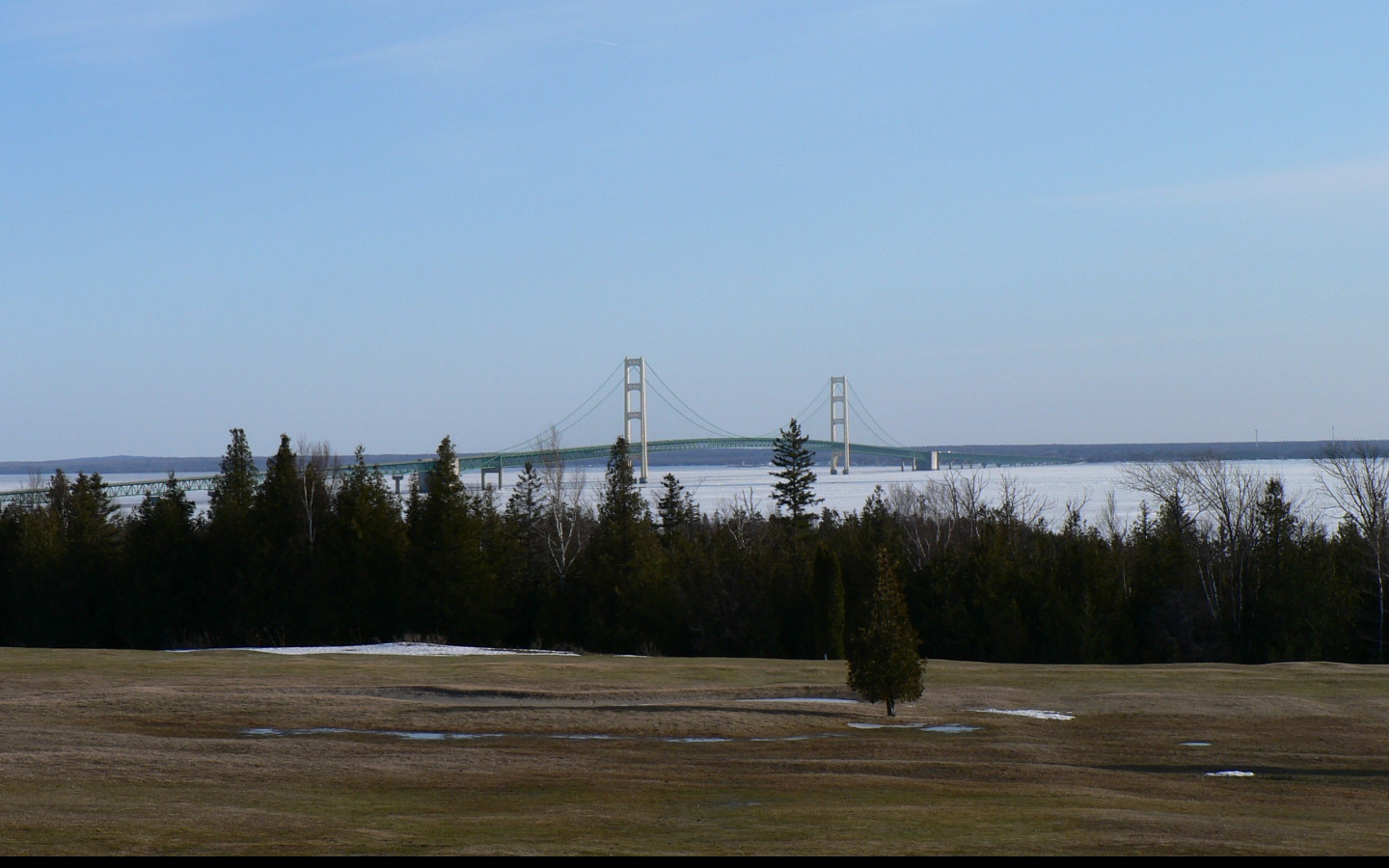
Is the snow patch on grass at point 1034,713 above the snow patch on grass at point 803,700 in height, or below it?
below

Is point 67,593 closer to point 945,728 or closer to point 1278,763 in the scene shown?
point 945,728

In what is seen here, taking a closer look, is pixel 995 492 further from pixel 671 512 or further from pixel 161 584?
pixel 161 584

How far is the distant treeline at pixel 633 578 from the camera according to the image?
4162cm

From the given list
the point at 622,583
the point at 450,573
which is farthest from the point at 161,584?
the point at 622,583

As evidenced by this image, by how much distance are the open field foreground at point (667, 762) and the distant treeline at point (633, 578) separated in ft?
48.5

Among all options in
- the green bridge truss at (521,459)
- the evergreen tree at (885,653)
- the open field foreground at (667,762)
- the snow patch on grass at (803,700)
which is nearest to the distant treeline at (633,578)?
the green bridge truss at (521,459)

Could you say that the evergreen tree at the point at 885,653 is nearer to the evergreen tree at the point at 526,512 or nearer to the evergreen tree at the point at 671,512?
the evergreen tree at the point at 671,512

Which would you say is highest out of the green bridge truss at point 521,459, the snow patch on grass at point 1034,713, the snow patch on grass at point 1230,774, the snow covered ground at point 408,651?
the green bridge truss at point 521,459

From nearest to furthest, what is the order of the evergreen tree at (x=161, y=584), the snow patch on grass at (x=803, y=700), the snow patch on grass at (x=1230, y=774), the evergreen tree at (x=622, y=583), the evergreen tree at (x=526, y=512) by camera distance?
the snow patch on grass at (x=1230, y=774) → the snow patch on grass at (x=803, y=700) → the evergreen tree at (x=622, y=583) → the evergreen tree at (x=161, y=584) → the evergreen tree at (x=526, y=512)

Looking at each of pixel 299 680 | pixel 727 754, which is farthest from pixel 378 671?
pixel 727 754

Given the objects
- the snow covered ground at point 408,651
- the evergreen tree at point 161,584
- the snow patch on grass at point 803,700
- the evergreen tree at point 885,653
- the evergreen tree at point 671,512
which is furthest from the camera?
the evergreen tree at point 671,512

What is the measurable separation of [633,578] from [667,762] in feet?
92.4

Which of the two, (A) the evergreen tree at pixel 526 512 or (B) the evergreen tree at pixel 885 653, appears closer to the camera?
(B) the evergreen tree at pixel 885 653

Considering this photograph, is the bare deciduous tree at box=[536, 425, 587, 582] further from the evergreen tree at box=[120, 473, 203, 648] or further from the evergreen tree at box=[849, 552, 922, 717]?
the evergreen tree at box=[849, 552, 922, 717]
